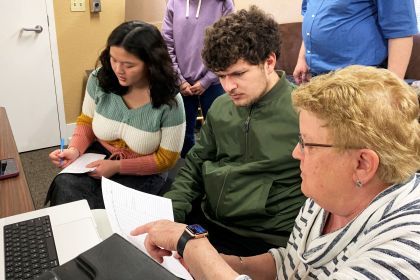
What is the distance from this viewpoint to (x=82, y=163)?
1587 mm

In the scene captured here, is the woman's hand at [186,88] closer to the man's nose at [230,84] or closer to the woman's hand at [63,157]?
the woman's hand at [63,157]

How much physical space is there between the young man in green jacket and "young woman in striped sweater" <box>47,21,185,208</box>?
302 millimetres

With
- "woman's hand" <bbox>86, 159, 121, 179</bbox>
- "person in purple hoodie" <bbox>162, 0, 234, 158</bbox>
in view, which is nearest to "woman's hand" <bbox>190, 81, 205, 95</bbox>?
"person in purple hoodie" <bbox>162, 0, 234, 158</bbox>

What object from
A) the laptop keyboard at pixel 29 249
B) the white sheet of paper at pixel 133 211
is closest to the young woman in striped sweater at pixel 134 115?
the white sheet of paper at pixel 133 211

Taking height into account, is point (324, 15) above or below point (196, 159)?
above

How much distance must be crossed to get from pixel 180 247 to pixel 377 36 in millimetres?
1212

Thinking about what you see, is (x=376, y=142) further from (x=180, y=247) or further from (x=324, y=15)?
(x=324, y=15)

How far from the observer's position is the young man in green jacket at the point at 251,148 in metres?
1.24

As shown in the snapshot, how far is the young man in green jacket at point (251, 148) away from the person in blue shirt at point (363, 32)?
0.40 m

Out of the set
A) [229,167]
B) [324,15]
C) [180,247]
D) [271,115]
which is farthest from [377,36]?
[180,247]

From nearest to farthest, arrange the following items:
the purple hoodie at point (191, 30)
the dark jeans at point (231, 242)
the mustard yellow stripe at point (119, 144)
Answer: the dark jeans at point (231, 242) < the mustard yellow stripe at point (119, 144) < the purple hoodie at point (191, 30)

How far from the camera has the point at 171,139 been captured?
1.58 m

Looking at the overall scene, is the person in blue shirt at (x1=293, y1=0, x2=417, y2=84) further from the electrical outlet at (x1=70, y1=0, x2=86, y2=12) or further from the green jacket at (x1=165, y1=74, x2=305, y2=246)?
the electrical outlet at (x1=70, y1=0, x2=86, y2=12)

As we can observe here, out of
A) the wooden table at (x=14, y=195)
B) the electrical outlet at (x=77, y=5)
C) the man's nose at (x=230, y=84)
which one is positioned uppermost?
the electrical outlet at (x=77, y=5)
